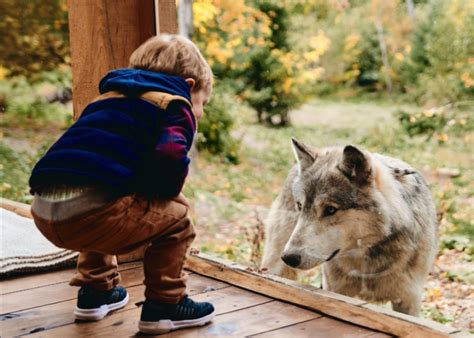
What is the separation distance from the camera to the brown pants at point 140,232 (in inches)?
72.6

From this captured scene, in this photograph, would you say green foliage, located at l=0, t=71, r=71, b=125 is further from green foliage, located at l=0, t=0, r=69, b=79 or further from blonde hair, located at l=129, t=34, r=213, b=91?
blonde hair, located at l=129, t=34, r=213, b=91

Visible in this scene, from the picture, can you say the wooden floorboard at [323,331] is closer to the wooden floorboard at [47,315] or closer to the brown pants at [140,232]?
the brown pants at [140,232]

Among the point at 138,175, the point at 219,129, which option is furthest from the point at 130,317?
the point at 219,129

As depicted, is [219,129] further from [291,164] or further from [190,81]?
[190,81]

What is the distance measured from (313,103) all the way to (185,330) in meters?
1.72

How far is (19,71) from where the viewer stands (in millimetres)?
5496

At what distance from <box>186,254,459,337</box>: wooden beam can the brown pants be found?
434mm

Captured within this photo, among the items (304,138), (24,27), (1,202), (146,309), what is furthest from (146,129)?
(24,27)

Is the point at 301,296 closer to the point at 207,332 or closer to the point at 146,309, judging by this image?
the point at 207,332

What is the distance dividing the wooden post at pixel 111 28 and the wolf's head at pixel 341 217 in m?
1.01

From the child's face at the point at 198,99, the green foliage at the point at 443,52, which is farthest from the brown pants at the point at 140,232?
the green foliage at the point at 443,52

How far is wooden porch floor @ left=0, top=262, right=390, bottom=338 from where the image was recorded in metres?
2.04

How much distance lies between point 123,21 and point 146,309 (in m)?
1.30

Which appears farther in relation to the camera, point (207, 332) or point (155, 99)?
point (207, 332)
